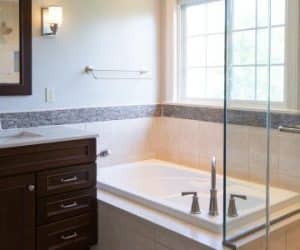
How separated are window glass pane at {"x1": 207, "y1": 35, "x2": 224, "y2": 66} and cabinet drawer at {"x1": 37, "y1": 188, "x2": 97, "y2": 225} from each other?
1.58 meters

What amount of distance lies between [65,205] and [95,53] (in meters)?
1.34

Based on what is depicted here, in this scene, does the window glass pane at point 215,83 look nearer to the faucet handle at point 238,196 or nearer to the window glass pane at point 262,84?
the window glass pane at point 262,84

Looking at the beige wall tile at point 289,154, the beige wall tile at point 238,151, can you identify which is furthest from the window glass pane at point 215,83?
the beige wall tile at point 289,154

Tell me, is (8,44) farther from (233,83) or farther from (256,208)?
(256,208)

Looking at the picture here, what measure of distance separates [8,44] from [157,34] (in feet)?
4.84

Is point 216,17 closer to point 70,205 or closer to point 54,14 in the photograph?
point 54,14

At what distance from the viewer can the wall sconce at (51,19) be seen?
302 centimetres

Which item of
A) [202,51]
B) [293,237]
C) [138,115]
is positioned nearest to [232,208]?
[293,237]

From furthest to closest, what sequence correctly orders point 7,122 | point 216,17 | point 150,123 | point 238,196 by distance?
point 150,123
point 216,17
point 7,122
point 238,196

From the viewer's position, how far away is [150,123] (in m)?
3.85

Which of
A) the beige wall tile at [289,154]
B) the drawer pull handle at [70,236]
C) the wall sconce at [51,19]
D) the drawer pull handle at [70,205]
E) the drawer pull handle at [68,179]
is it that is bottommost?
the drawer pull handle at [70,236]

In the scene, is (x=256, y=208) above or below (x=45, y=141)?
below

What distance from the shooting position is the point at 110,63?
Answer: 349 centimetres

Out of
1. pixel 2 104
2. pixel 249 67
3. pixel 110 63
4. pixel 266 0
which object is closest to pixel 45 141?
pixel 2 104
